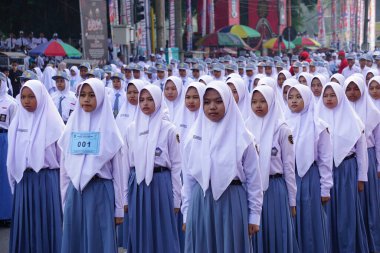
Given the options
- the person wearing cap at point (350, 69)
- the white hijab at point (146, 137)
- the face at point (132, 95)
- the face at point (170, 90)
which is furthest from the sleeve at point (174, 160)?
the person wearing cap at point (350, 69)

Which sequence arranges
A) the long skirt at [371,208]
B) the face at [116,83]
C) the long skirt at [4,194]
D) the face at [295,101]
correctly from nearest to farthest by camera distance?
the face at [295,101]
the long skirt at [371,208]
the long skirt at [4,194]
the face at [116,83]

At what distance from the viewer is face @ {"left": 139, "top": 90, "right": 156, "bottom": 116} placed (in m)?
6.95

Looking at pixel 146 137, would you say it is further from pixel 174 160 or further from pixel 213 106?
pixel 213 106

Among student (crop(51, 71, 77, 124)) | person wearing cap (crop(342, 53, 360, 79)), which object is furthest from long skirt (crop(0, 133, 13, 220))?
person wearing cap (crop(342, 53, 360, 79))

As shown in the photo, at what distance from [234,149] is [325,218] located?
220cm

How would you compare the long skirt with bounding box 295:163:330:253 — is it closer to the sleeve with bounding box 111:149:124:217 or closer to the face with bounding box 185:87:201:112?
the face with bounding box 185:87:201:112

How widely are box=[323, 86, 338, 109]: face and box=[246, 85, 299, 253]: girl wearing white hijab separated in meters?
1.58

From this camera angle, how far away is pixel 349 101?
8430 millimetres

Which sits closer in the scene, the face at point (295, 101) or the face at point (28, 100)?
the face at point (28, 100)

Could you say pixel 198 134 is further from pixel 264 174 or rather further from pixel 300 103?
pixel 300 103

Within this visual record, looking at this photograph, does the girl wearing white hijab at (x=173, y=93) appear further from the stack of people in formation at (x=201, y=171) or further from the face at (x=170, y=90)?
the stack of people in formation at (x=201, y=171)

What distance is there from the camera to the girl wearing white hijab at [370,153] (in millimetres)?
8117

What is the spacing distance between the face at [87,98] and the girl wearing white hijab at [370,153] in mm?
3513

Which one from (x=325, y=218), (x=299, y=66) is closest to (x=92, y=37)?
(x=299, y=66)
